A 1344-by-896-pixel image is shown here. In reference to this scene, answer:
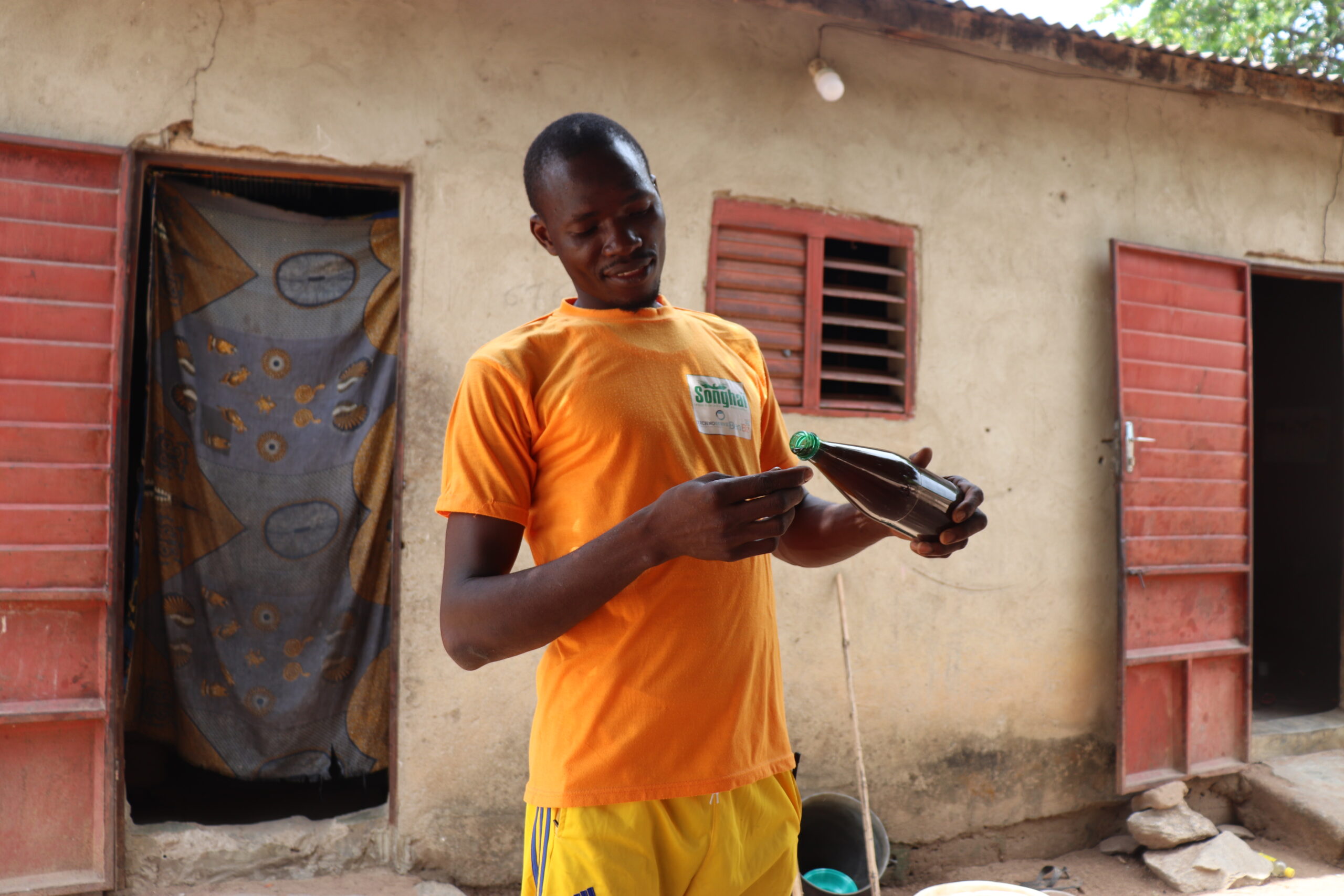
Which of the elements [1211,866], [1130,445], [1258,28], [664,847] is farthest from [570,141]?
[1258,28]

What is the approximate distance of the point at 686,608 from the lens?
1.28 metres

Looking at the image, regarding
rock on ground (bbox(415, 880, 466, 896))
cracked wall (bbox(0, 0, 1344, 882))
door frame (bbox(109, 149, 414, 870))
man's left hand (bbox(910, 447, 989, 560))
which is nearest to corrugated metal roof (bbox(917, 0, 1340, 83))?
cracked wall (bbox(0, 0, 1344, 882))

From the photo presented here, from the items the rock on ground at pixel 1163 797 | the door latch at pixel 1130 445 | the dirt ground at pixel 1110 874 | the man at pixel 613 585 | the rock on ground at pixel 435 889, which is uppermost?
the door latch at pixel 1130 445

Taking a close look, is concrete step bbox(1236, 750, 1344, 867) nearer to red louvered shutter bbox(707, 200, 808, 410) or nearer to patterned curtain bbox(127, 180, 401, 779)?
red louvered shutter bbox(707, 200, 808, 410)

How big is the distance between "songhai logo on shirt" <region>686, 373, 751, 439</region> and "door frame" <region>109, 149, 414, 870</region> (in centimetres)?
239

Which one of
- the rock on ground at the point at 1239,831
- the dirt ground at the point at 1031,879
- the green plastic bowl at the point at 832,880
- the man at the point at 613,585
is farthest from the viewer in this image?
the rock on ground at the point at 1239,831

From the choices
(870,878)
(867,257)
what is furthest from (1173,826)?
(867,257)

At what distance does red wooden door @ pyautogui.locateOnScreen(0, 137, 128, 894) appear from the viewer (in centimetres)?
312

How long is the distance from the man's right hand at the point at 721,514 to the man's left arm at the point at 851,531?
0.37 m

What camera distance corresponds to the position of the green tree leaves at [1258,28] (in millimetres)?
10438

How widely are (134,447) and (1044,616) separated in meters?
4.30

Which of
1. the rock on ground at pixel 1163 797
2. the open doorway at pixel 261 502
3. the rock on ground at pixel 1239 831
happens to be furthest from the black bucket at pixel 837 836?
the rock on ground at pixel 1239 831

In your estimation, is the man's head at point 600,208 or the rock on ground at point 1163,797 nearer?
the man's head at point 600,208

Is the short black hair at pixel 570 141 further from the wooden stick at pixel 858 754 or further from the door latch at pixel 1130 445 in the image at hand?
the door latch at pixel 1130 445
